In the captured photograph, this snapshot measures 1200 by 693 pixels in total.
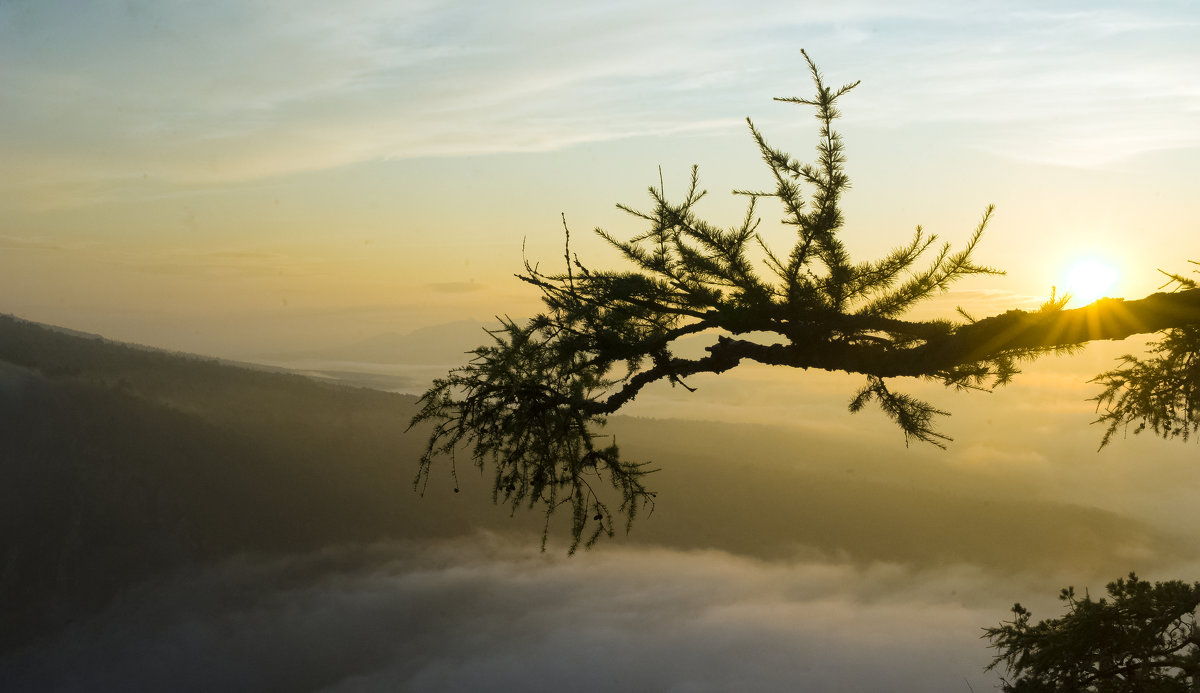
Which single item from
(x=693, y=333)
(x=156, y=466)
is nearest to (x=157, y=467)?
(x=156, y=466)

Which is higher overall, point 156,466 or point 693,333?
point 693,333

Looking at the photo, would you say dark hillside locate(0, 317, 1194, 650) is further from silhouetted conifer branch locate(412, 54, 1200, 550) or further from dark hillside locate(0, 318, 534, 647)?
silhouetted conifer branch locate(412, 54, 1200, 550)

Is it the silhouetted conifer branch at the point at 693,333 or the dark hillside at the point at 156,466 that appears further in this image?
the dark hillside at the point at 156,466

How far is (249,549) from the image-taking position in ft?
557

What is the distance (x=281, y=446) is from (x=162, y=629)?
40.8m

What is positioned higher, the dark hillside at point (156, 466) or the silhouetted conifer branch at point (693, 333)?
the silhouetted conifer branch at point (693, 333)

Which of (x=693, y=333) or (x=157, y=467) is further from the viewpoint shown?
(x=157, y=467)

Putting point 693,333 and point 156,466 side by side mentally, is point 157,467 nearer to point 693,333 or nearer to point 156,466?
point 156,466

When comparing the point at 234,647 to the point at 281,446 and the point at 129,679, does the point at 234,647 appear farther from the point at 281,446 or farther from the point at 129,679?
the point at 281,446

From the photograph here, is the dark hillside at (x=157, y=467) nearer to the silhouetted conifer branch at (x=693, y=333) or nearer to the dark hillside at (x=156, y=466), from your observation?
the dark hillside at (x=156, y=466)

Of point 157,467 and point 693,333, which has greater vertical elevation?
point 693,333

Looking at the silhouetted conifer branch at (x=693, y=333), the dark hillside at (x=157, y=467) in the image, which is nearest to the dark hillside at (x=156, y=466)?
the dark hillside at (x=157, y=467)

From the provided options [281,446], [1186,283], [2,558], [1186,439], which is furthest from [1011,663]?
[281,446]

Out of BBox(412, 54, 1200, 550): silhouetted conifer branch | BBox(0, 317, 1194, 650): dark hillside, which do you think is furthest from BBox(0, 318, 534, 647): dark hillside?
BBox(412, 54, 1200, 550): silhouetted conifer branch
